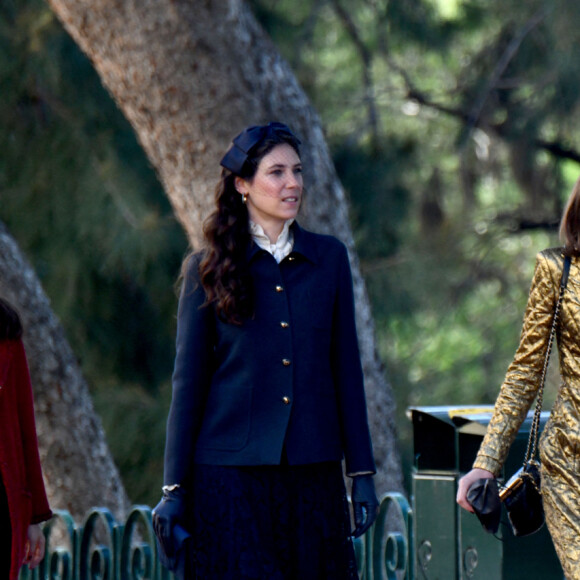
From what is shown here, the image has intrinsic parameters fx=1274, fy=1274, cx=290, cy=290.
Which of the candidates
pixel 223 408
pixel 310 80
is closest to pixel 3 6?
pixel 310 80

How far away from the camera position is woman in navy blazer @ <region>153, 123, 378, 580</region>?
114 inches

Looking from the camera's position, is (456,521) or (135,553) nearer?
(456,521)

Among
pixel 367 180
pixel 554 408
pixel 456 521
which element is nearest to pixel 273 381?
pixel 554 408

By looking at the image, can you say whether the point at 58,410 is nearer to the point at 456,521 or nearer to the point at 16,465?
the point at 16,465

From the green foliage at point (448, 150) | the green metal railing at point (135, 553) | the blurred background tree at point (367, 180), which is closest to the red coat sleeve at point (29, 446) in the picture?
the green metal railing at point (135, 553)

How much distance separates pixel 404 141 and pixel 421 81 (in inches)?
97.3

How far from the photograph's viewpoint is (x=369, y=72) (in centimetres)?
1072

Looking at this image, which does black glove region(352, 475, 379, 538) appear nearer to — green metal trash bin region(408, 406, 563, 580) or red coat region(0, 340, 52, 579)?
green metal trash bin region(408, 406, 563, 580)

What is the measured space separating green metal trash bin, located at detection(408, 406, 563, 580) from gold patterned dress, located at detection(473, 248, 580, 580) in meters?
0.56

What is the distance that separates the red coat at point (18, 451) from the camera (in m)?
3.58

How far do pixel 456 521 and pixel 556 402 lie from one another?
0.86m

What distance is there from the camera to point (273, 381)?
2.94m

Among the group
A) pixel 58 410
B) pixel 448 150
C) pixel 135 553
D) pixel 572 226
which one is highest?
pixel 448 150

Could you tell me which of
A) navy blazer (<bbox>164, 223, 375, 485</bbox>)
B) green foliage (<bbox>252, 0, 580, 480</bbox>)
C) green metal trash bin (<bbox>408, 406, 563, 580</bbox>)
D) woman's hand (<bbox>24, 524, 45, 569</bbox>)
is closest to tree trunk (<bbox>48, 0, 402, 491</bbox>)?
woman's hand (<bbox>24, 524, 45, 569</bbox>)
